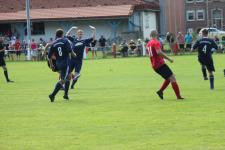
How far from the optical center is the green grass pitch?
34.6 feet

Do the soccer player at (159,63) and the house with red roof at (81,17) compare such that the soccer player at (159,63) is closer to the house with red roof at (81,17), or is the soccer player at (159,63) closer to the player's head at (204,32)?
the player's head at (204,32)

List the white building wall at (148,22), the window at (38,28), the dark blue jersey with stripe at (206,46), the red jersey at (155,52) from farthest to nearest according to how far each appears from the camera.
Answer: the window at (38,28) → the white building wall at (148,22) → the dark blue jersey with stripe at (206,46) → the red jersey at (155,52)

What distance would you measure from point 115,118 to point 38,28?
55347 millimetres

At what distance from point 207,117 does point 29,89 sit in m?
10.3

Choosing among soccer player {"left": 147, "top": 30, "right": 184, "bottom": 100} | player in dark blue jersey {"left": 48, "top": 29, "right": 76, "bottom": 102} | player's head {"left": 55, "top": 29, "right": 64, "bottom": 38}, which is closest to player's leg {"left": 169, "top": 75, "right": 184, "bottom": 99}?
soccer player {"left": 147, "top": 30, "right": 184, "bottom": 100}

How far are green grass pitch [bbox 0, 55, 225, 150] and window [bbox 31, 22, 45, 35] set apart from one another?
45098 millimetres

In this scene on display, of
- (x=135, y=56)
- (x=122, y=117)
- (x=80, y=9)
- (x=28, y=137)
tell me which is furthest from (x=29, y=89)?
(x=80, y=9)

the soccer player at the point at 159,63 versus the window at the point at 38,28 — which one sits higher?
the window at the point at 38,28

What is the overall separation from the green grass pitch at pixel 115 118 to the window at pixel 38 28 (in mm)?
45098

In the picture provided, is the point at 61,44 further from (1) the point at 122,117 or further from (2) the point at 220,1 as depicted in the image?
(2) the point at 220,1

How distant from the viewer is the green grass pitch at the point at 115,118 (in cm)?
1055

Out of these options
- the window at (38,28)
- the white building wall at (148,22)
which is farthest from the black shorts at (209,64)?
the window at (38,28)

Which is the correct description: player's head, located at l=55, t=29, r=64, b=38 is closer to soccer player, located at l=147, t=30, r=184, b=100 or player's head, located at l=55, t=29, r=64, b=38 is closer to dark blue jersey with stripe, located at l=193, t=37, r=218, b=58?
soccer player, located at l=147, t=30, r=184, b=100

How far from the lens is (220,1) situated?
8062 centimetres
